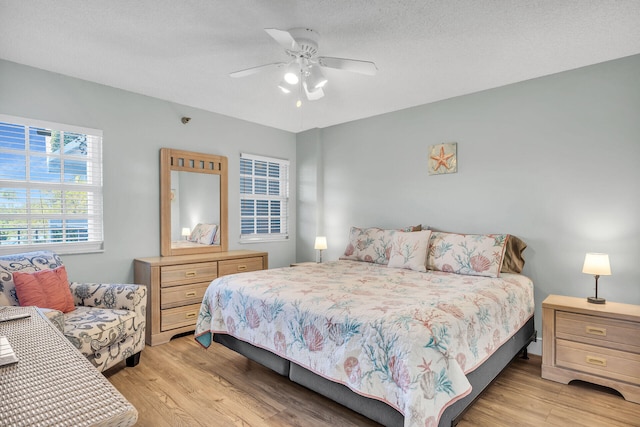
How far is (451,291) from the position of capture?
2.37m

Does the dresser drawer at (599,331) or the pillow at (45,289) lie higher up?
the pillow at (45,289)

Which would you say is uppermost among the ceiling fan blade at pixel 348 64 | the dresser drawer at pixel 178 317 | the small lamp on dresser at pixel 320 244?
the ceiling fan blade at pixel 348 64

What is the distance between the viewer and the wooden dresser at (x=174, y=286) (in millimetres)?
3279

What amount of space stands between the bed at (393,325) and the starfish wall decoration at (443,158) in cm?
80

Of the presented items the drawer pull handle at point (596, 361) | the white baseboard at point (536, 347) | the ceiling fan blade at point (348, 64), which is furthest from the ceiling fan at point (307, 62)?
the white baseboard at point (536, 347)

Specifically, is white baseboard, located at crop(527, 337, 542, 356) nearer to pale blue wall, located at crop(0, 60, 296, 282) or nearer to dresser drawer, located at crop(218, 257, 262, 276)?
dresser drawer, located at crop(218, 257, 262, 276)

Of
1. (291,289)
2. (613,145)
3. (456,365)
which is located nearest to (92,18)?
(291,289)

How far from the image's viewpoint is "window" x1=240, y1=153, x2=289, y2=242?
459 cm

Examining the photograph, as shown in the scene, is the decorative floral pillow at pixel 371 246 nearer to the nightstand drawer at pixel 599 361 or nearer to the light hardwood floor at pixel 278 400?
the light hardwood floor at pixel 278 400

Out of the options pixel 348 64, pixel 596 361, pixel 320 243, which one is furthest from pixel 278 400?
pixel 320 243

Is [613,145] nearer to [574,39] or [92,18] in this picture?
[574,39]

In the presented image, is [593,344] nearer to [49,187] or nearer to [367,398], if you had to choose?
[367,398]

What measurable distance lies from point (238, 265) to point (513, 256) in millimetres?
2840

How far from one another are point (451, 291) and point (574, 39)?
6.51 feet
